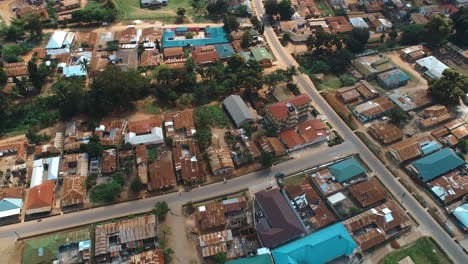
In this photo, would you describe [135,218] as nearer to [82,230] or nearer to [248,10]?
[82,230]

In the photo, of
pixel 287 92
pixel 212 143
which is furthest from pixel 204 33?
pixel 212 143

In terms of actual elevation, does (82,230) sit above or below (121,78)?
below

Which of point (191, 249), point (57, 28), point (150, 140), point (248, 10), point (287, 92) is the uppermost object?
point (57, 28)

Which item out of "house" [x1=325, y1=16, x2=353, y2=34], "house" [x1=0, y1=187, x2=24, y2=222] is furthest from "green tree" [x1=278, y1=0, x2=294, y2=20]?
"house" [x1=0, y1=187, x2=24, y2=222]

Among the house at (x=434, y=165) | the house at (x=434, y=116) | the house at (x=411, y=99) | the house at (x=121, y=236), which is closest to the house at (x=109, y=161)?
the house at (x=121, y=236)

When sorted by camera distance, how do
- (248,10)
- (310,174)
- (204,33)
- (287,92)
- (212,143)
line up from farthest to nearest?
(248,10) < (204,33) < (287,92) < (212,143) < (310,174)
